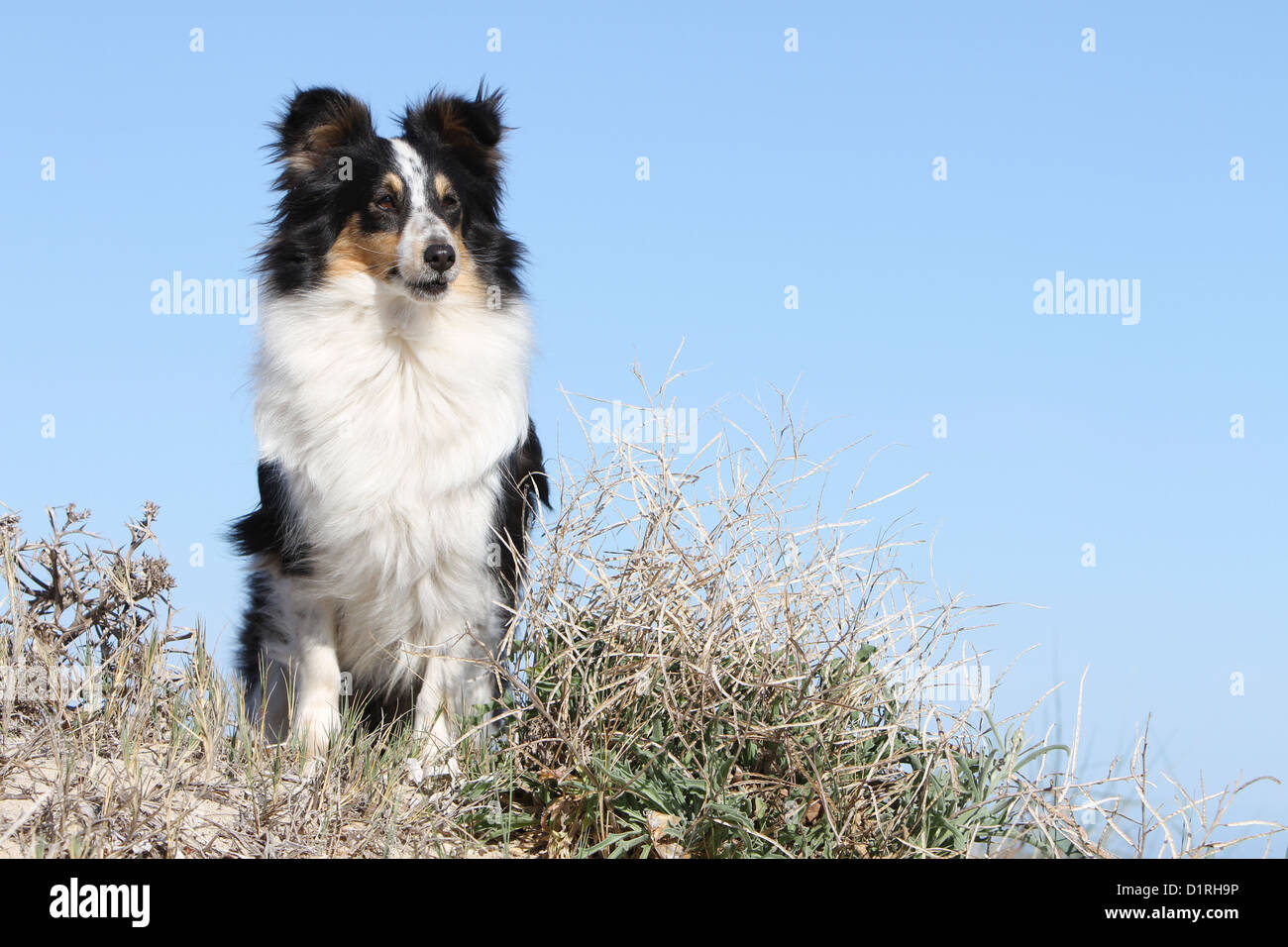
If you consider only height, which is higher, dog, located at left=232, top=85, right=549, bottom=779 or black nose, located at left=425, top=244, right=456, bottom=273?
black nose, located at left=425, top=244, right=456, bottom=273

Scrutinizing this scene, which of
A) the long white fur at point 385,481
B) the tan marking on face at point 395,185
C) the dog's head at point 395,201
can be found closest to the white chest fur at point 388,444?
the long white fur at point 385,481

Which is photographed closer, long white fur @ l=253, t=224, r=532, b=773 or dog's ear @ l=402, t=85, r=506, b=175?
long white fur @ l=253, t=224, r=532, b=773

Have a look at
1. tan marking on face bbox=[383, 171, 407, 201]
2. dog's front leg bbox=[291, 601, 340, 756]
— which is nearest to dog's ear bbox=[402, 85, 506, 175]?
tan marking on face bbox=[383, 171, 407, 201]

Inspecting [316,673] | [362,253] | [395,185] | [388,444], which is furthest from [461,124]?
[316,673]

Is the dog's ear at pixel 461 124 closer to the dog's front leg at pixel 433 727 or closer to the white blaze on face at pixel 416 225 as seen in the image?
the white blaze on face at pixel 416 225

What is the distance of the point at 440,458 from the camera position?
519 centimetres

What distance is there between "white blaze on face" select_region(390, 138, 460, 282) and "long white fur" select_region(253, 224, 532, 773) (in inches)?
6.1

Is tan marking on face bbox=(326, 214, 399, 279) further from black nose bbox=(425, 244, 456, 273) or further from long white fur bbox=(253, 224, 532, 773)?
black nose bbox=(425, 244, 456, 273)

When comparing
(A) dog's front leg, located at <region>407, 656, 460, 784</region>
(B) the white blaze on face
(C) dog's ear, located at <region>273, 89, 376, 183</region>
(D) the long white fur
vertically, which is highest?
(C) dog's ear, located at <region>273, 89, 376, 183</region>

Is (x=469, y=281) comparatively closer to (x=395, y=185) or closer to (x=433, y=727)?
(x=395, y=185)

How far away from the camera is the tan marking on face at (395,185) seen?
5.27 meters

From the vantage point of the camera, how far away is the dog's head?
5.21m
